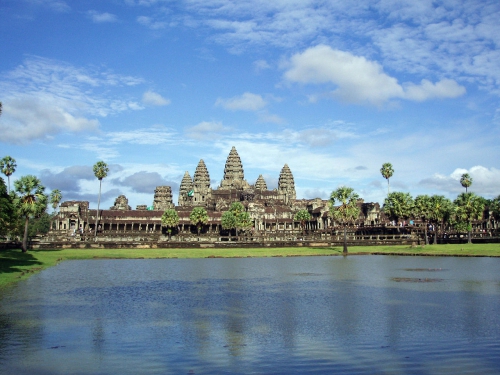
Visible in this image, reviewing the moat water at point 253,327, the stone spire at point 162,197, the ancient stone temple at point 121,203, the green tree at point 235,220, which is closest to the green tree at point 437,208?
the green tree at point 235,220

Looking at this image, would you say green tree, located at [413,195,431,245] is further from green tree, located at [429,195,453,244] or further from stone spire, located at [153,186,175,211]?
stone spire, located at [153,186,175,211]

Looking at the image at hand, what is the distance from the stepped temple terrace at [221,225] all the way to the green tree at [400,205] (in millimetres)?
2829

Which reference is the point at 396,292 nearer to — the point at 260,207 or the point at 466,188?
the point at 466,188

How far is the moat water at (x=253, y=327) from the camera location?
15570 mm

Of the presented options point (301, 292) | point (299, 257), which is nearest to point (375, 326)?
point (301, 292)

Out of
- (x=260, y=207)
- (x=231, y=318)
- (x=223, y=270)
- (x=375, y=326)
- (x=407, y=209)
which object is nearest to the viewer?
(x=375, y=326)

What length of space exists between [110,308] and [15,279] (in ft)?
51.6

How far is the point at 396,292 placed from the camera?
31.2 metres

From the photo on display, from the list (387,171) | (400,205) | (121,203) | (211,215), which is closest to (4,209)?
(400,205)

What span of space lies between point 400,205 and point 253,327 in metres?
92.4

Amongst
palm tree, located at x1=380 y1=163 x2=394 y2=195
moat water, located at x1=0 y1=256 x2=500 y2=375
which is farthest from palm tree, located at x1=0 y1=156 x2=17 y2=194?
palm tree, located at x1=380 y1=163 x2=394 y2=195

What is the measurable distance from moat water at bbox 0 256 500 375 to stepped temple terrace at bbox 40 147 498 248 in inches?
2293

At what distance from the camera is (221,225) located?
144125 millimetres

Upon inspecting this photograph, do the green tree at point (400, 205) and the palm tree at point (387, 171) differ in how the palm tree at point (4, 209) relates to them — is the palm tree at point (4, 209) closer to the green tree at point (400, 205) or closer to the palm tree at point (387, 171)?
the green tree at point (400, 205)
